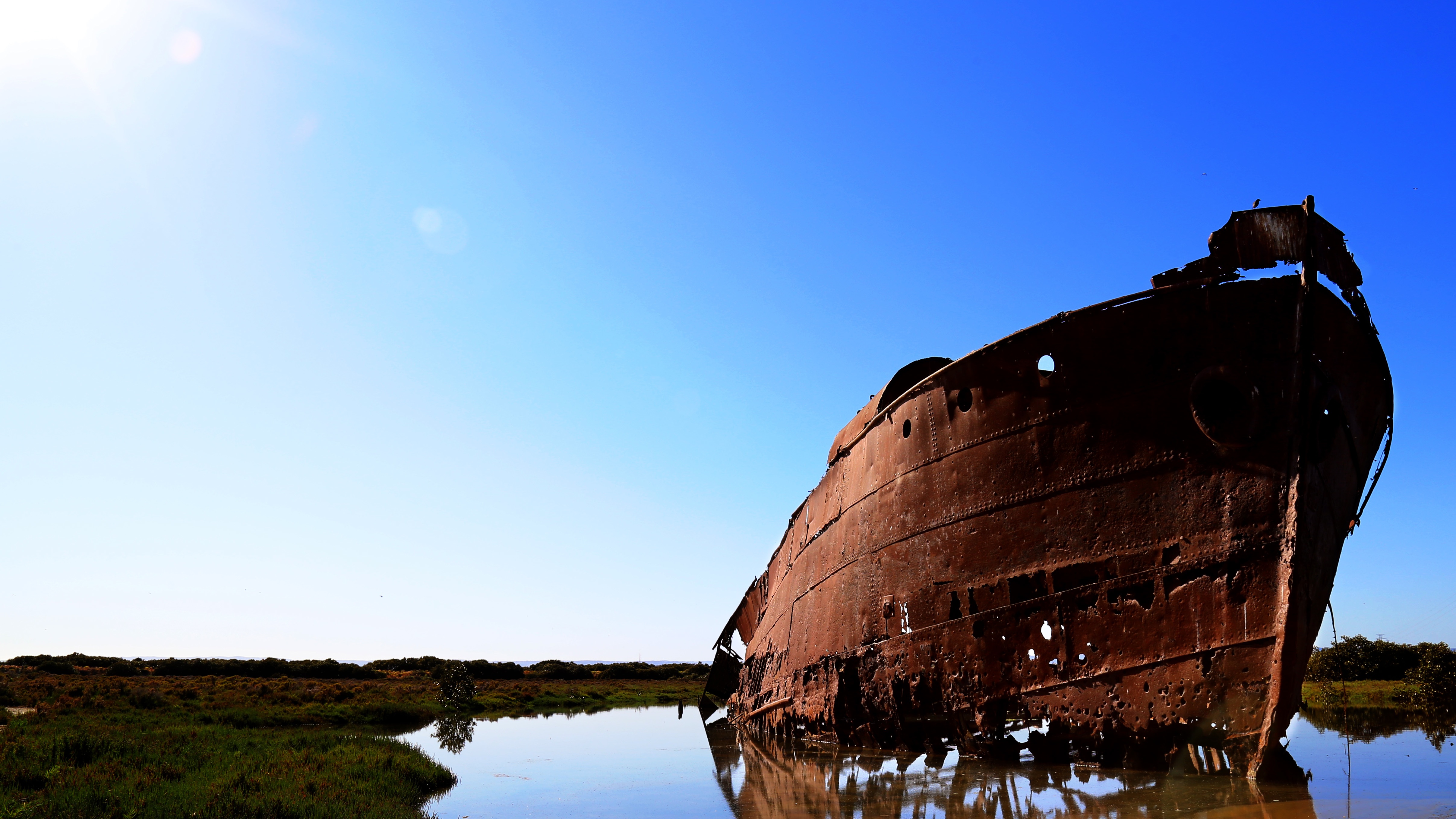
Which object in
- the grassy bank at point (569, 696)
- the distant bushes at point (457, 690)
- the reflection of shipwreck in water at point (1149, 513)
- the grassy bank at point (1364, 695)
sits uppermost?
the reflection of shipwreck in water at point (1149, 513)

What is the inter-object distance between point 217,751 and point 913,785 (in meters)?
10.7

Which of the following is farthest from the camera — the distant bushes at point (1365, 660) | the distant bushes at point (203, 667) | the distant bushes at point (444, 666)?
the distant bushes at point (444, 666)

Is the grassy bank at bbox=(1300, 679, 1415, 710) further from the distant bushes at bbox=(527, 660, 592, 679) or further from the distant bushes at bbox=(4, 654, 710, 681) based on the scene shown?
the distant bushes at bbox=(527, 660, 592, 679)

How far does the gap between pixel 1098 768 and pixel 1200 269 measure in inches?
185

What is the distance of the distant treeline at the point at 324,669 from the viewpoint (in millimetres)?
44875

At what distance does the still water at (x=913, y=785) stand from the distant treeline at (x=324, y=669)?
35.1 m

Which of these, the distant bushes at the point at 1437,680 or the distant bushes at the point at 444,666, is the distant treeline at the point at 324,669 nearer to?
the distant bushes at the point at 444,666

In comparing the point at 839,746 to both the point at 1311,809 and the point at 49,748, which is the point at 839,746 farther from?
the point at 49,748

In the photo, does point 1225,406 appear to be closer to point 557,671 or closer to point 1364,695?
point 1364,695

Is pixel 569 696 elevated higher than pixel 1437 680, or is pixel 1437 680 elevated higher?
pixel 1437 680

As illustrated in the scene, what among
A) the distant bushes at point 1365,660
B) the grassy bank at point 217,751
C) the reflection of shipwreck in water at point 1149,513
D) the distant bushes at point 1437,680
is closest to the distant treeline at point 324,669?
the grassy bank at point 217,751

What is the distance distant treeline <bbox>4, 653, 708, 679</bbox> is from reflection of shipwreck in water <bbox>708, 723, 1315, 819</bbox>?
39.2 meters

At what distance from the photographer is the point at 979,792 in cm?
717

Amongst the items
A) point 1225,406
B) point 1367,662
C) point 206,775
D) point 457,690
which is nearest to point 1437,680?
point 1367,662
